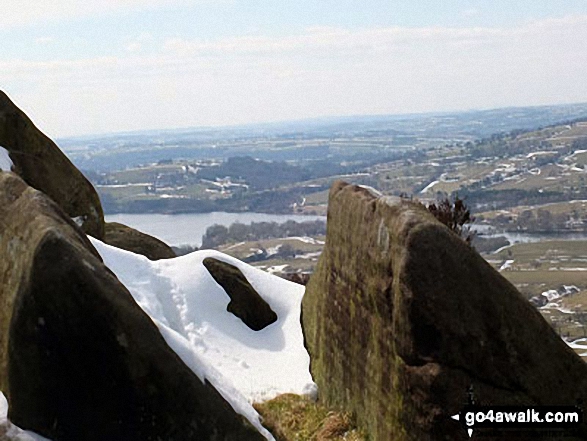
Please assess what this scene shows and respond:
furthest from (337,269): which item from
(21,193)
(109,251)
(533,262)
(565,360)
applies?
(533,262)

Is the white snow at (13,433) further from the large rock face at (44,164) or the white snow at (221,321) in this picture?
the large rock face at (44,164)

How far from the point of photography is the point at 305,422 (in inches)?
536

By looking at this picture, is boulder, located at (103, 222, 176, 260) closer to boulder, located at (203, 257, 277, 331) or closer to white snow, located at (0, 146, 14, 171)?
white snow, located at (0, 146, 14, 171)

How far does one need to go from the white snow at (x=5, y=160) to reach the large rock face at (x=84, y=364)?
13.8 m

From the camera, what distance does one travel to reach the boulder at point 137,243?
28.4 metres

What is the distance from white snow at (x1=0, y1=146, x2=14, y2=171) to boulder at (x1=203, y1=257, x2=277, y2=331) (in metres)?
7.37

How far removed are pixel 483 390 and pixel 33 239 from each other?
23.8ft

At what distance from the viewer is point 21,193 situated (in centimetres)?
1179

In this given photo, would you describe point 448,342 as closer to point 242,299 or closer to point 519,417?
point 519,417

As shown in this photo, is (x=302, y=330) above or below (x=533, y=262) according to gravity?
above

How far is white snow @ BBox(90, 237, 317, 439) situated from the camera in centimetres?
1745

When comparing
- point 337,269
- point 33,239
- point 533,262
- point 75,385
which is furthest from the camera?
point 533,262

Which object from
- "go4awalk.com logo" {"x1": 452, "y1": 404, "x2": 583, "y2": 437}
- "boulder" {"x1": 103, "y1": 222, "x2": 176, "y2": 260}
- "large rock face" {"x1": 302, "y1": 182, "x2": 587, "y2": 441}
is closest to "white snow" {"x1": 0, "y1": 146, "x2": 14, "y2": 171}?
"boulder" {"x1": 103, "y1": 222, "x2": 176, "y2": 260}

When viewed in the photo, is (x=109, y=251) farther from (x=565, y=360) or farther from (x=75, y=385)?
(x=565, y=360)
